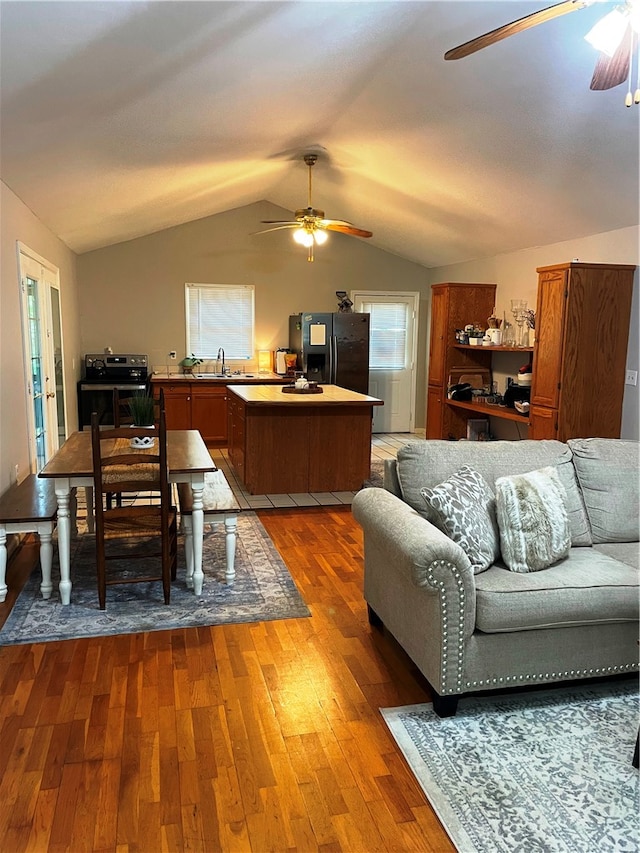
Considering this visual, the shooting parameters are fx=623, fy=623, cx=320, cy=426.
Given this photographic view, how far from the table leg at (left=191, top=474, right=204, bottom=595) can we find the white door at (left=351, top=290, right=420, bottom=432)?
5.62 m

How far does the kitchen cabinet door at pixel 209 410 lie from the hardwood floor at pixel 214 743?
15.1ft

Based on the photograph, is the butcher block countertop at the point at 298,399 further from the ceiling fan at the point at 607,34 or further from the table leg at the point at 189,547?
the ceiling fan at the point at 607,34

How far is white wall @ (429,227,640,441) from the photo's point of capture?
4.84 m

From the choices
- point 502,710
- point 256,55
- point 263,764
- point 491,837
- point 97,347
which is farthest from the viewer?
point 97,347

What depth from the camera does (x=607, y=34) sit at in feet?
6.79

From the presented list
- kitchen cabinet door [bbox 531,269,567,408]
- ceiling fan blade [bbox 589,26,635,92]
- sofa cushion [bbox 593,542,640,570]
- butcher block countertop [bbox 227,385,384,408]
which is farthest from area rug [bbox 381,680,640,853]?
butcher block countertop [bbox 227,385,384,408]

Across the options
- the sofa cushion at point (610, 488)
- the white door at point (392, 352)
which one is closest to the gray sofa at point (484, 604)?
the sofa cushion at point (610, 488)

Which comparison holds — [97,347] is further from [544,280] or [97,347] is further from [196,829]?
[196,829]

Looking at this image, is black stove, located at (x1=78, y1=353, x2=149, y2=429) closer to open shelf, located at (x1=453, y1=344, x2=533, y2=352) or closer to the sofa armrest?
open shelf, located at (x1=453, y1=344, x2=533, y2=352)

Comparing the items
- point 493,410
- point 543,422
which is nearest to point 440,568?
point 543,422

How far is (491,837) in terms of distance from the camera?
1838mm

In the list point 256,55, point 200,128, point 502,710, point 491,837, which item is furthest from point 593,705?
point 200,128

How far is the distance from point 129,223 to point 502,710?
19.5 ft

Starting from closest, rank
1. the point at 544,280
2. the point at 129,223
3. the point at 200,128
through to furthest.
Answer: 1. the point at 200,128
2. the point at 544,280
3. the point at 129,223
